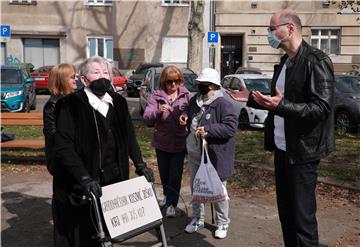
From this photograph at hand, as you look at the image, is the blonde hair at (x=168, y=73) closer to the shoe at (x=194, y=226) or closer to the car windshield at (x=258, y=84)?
the shoe at (x=194, y=226)

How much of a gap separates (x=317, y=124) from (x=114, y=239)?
166 cm

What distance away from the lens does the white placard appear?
3.27 m

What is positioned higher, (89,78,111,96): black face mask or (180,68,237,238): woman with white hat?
(89,78,111,96): black face mask

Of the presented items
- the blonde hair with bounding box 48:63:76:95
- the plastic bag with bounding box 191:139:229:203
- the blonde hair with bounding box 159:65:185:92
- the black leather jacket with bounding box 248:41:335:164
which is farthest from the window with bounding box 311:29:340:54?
the black leather jacket with bounding box 248:41:335:164

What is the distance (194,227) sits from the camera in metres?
5.11

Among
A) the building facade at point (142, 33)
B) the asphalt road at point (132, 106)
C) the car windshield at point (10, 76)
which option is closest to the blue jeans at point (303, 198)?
the asphalt road at point (132, 106)

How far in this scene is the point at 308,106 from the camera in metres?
3.26

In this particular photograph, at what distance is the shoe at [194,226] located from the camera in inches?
200

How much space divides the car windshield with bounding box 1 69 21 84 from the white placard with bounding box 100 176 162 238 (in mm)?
13106

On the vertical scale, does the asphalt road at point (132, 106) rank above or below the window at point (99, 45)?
below

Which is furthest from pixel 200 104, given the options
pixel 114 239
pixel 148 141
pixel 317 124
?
pixel 148 141

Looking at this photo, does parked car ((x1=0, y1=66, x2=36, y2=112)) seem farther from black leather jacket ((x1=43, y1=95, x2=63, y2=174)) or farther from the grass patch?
black leather jacket ((x1=43, y1=95, x2=63, y2=174))

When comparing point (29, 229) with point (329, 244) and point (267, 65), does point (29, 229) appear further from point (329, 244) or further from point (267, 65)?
point (267, 65)

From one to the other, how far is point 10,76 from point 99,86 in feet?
43.6
